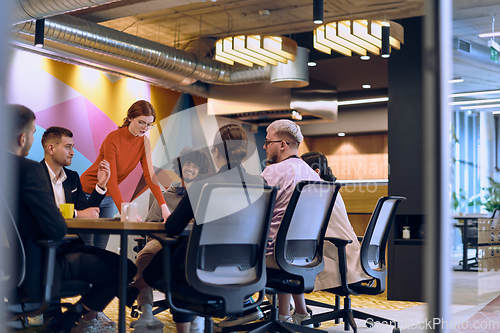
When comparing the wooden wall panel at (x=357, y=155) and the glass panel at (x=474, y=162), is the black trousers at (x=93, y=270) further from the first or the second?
the wooden wall panel at (x=357, y=155)

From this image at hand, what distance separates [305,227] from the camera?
2705 millimetres

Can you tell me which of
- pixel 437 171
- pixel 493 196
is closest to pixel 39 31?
pixel 493 196

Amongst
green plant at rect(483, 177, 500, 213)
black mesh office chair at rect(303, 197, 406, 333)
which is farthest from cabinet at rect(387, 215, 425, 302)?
black mesh office chair at rect(303, 197, 406, 333)

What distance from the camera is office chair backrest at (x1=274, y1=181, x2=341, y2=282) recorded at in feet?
8.41

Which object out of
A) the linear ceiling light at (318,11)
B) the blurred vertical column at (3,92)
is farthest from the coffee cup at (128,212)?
the linear ceiling light at (318,11)

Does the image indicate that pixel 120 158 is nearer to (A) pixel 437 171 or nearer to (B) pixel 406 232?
(A) pixel 437 171

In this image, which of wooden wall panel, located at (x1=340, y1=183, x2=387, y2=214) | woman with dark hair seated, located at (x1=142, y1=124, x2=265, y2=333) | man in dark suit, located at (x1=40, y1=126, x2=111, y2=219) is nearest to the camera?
woman with dark hair seated, located at (x1=142, y1=124, x2=265, y2=333)

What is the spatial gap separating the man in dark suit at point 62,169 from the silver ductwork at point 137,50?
6.54 feet

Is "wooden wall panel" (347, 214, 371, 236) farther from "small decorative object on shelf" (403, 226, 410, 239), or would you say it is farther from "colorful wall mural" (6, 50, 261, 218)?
"colorful wall mural" (6, 50, 261, 218)

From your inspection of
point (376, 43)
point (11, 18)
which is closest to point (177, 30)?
point (376, 43)

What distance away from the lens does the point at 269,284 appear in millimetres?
2656

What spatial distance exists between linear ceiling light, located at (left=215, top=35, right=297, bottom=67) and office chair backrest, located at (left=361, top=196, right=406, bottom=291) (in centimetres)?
278

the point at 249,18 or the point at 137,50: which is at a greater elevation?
the point at 249,18

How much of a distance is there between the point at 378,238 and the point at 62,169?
6.58 ft
